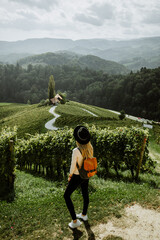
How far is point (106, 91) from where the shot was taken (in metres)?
157

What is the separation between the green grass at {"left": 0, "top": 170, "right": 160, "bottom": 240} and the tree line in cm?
11662

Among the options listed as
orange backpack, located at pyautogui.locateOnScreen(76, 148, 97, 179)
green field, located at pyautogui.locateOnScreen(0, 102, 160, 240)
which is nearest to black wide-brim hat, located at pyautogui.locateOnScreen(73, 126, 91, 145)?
orange backpack, located at pyautogui.locateOnScreen(76, 148, 97, 179)

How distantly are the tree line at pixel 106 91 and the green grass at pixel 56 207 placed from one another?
11662cm

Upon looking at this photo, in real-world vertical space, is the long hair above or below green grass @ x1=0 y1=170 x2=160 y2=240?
above

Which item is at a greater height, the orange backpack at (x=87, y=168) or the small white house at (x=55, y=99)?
the orange backpack at (x=87, y=168)

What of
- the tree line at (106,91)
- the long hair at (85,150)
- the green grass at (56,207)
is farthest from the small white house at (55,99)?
the long hair at (85,150)

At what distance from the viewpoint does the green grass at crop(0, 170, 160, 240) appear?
6.19 metres

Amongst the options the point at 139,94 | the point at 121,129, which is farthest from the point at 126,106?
the point at 121,129

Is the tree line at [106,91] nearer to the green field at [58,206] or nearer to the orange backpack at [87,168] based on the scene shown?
the green field at [58,206]

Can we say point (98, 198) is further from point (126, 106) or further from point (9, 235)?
point (126, 106)

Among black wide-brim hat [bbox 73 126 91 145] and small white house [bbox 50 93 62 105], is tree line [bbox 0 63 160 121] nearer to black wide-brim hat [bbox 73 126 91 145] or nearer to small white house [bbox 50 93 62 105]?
small white house [bbox 50 93 62 105]

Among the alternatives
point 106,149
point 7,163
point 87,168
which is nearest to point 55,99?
point 106,149

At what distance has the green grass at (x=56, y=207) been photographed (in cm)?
619

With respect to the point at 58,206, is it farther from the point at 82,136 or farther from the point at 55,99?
the point at 55,99
